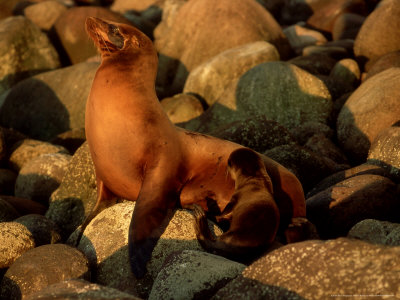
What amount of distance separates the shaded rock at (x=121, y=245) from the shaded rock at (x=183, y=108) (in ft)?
20.1

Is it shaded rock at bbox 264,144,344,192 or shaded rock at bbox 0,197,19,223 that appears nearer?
shaded rock at bbox 0,197,19,223

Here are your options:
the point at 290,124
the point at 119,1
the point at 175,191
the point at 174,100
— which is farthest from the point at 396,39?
the point at 119,1

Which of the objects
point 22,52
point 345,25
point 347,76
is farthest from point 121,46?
point 345,25

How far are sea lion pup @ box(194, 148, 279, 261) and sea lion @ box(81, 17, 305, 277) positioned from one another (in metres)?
0.31

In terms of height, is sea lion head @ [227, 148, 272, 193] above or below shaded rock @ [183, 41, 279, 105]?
above

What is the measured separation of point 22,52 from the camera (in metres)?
16.3

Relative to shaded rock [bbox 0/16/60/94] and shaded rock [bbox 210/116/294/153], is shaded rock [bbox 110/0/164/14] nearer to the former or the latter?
shaded rock [bbox 0/16/60/94]

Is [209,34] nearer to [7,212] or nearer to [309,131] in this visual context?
[309,131]

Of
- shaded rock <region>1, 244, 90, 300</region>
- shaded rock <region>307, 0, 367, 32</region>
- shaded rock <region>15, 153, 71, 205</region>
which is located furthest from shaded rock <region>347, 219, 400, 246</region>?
shaded rock <region>307, 0, 367, 32</region>

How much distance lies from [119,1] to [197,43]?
39.2 ft

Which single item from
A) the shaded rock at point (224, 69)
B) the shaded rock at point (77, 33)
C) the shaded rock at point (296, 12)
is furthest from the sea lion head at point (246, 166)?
the shaded rock at point (296, 12)

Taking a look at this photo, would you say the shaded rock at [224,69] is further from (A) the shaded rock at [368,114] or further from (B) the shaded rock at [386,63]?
(A) the shaded rock at [368,114]

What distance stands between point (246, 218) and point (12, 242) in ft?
6.40

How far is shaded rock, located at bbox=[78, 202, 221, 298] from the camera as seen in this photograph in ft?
16.7
